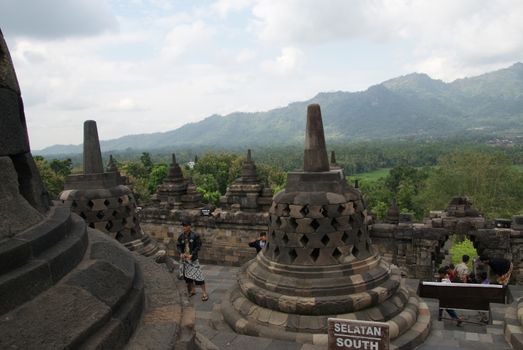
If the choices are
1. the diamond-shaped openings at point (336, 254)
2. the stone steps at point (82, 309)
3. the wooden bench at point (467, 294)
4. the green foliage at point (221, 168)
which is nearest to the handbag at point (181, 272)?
the diamond-shaped openings at point (336, 254)

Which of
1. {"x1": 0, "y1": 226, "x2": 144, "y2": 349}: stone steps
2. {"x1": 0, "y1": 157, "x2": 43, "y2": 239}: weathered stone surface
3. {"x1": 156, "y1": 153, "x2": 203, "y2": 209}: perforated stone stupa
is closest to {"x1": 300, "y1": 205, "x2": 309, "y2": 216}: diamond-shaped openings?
{"x1": 0, "y1": 226, "x2": 144, "y2": 349}: stone steps

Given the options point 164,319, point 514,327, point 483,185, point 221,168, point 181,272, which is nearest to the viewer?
point 164,319

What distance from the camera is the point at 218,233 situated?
1219cm

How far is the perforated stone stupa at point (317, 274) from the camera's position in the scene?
5.48 metres

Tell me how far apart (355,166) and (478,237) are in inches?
3581

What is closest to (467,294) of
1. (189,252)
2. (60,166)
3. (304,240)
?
(304,240)

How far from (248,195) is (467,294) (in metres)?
9.77

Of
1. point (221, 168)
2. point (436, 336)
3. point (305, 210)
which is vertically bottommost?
point (221, 168)

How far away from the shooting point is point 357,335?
12.8ft

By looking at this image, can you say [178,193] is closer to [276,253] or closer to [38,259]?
[276,253]

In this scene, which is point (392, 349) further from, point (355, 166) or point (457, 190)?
point (355, 166)

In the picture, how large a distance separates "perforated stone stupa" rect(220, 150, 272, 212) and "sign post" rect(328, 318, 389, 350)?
11.0m

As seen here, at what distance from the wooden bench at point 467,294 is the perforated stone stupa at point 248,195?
9.12 m

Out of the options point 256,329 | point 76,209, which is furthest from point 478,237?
point 76,209
